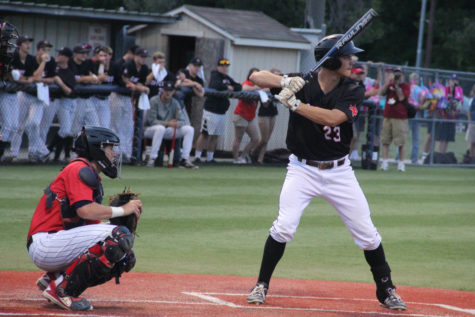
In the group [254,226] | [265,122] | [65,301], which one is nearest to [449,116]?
[265,122]

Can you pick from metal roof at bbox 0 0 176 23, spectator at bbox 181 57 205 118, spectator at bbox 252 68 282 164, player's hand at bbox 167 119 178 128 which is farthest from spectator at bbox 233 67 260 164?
metal roof at bbox 0 0 176 23

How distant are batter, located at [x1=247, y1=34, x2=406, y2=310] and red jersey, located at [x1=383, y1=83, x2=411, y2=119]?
1048 centimetres

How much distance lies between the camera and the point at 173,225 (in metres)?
9.50

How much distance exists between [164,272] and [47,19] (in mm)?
11344

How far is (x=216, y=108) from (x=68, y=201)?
10246 millimetres

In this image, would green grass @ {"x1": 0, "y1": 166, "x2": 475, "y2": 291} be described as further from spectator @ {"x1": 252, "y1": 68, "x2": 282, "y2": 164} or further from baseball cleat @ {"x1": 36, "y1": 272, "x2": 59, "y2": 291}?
spectator @ {"x1": 252, "y1": 68, "x2": 282, "y2": 164}

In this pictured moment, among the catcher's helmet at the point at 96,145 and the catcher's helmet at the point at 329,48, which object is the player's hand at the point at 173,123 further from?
the catcher's helmet at the point at 96,145

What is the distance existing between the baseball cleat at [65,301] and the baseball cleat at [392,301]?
220 centimetres

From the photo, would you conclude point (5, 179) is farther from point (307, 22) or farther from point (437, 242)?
A: point (307, 22)

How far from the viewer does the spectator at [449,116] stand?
19.2 metres

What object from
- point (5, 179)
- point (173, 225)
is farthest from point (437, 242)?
point (5, 179)

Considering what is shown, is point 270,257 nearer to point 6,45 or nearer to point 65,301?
point 65,301

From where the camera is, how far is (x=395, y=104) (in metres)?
16.5

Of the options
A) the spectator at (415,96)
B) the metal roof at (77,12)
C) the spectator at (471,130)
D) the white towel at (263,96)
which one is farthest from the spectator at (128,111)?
the spectator at (471,130)
